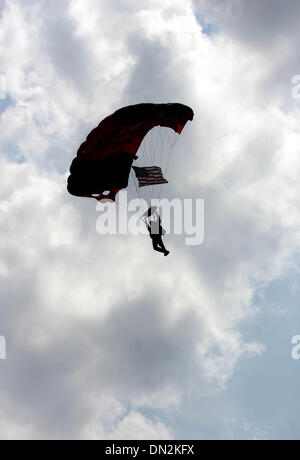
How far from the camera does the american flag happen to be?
27.8m

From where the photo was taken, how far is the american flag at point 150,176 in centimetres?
2780

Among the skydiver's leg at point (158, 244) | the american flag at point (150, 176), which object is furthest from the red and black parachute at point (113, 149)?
the skydiver's leg at point (158, 244)

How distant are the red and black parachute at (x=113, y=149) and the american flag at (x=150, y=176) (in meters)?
1.29

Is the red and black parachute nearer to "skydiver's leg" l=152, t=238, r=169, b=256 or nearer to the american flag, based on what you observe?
the american flag

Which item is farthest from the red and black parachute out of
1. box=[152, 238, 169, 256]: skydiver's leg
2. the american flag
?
box=[152, 238, 169, 256]: skydiver's leg

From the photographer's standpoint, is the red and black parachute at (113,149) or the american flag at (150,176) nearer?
the american flag at (150,176)

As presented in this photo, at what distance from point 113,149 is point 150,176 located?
3.02m

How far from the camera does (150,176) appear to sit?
27922mm

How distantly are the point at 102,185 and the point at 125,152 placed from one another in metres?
2.47

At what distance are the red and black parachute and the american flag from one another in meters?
1.29

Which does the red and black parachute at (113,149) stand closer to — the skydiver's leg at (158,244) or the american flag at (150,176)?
the american flag at (150,176)

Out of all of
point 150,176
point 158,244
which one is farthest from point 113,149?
point 158,244
